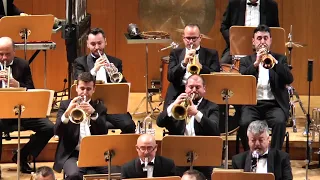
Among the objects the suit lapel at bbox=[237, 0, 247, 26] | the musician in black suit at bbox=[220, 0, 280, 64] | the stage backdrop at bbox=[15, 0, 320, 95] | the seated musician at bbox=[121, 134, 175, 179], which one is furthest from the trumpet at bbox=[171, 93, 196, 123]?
the stage backdrop at bbox=[15, 0, 320, 95]

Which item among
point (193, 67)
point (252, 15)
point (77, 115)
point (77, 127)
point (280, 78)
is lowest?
point (77, 127)

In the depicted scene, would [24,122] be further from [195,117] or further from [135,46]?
[135,46]

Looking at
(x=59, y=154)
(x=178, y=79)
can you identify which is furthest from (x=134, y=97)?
(x=59, y=154)

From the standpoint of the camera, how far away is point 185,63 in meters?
8.50

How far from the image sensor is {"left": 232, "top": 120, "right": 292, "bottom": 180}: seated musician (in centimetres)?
734

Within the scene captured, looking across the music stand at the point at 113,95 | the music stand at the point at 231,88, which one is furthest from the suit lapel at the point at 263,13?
the music stand at the point at 113,95

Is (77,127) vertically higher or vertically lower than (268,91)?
lower

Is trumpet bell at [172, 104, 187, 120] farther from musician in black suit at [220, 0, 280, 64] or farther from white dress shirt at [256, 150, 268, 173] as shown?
musician in black suit at [220, 0, 280, 64]

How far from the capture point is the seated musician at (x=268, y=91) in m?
8.45

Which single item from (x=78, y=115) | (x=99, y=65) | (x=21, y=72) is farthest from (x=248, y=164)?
(x=21, y=72)

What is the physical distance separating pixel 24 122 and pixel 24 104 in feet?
3.56

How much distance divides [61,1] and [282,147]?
4143 millimetres

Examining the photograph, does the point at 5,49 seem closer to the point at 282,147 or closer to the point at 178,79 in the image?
the point at 178,79

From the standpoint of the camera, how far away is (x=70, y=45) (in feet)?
31.2
